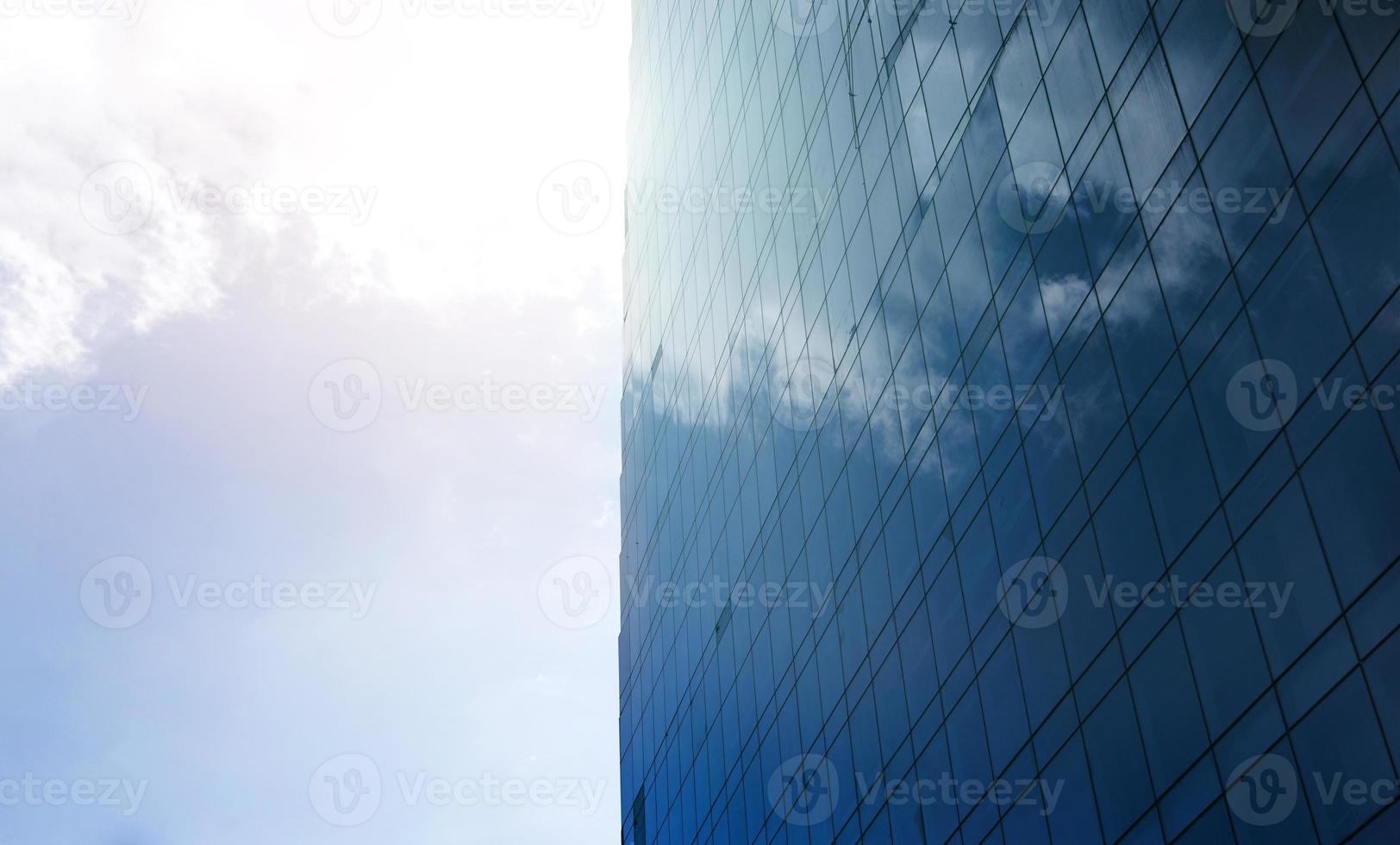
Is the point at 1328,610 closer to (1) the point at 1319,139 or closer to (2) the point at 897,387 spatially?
(1) the point at 1319,139

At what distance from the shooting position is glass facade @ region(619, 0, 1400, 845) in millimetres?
17469

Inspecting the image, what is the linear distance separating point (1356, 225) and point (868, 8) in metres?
23.8

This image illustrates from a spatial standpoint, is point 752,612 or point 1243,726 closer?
point 1243,726

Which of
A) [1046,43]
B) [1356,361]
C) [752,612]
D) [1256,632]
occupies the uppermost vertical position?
[1046,43]

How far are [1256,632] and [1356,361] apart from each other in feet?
13.9

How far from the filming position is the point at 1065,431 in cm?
2459

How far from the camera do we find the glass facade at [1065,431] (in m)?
17.5

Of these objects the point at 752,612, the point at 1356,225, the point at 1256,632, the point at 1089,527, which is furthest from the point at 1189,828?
the point at 752,612

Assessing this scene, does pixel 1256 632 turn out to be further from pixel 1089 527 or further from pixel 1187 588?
pixel 1089 527

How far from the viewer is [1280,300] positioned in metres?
18.7

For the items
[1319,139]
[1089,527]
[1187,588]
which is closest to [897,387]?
[1089,527]

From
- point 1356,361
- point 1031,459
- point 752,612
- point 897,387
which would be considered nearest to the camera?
point 1356,361

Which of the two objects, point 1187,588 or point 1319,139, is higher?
point 1319,139

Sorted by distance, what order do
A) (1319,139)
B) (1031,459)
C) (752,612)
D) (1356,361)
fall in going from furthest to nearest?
(752,612), (1031,459), (1319,139), (1356,361)
